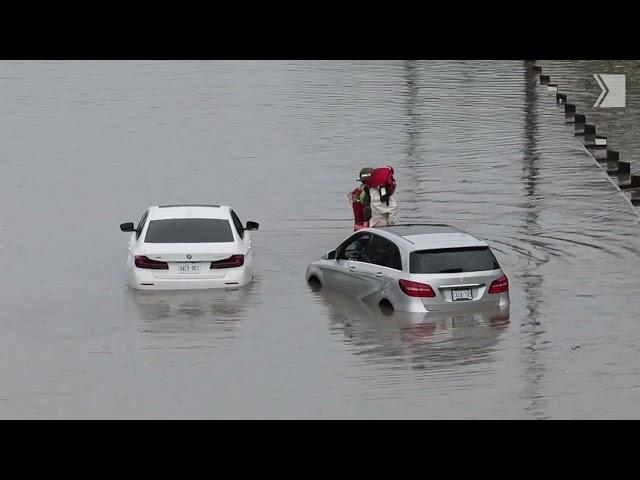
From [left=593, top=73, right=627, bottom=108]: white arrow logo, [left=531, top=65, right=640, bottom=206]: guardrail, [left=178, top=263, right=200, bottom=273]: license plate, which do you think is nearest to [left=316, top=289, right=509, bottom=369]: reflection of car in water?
[left=178, top=263, right=200, bottom=273]: license plate

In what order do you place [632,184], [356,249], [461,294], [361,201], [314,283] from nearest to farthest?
[461,294] → [356,249] → [314,283] → [361,201] → [632,184]

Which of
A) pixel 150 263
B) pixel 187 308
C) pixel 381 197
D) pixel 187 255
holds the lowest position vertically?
pixel 187 308

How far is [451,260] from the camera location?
75.6ft

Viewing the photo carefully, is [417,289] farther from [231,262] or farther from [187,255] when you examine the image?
[187,255]

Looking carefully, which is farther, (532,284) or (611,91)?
(611,91)

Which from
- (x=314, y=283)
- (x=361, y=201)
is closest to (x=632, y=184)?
(x=361, y=201)

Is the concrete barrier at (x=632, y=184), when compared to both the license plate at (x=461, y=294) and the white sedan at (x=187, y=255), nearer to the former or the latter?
the white sedan at (x=187, y=255)

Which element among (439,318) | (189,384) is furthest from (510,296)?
(189,384)

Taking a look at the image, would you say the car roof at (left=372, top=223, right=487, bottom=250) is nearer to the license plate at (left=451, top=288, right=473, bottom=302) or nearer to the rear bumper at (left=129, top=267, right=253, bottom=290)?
the license plate at (left=451, top=288, right=473, bottom=302)

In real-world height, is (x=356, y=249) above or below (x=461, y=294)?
above

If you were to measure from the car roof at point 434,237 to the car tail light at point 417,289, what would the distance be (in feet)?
1.83

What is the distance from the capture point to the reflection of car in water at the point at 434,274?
22891 millimetres

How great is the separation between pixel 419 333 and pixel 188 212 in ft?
18.1

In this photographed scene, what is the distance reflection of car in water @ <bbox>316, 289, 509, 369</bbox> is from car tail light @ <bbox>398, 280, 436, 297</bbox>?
0.31 m
